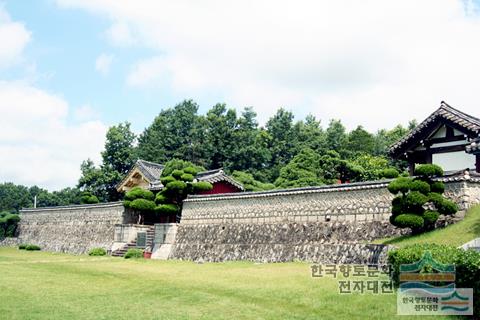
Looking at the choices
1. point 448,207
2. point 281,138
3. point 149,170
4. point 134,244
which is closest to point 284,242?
point 448,207

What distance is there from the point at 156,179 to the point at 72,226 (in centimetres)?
751

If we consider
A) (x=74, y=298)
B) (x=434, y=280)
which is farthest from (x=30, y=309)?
(x=434, y=280)

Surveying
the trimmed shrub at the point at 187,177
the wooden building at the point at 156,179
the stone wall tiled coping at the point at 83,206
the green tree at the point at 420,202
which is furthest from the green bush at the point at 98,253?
the green tree at the point at 420,202

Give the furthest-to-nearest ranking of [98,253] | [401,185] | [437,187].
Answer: [98,253], [437,187], [401,185]

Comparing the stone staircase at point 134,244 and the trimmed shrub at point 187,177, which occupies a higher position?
the trimmed shrub at point 187,177

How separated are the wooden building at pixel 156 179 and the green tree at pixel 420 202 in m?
18.9

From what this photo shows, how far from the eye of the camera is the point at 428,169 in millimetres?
16406

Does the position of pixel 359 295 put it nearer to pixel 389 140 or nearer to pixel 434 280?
pixel 434 280

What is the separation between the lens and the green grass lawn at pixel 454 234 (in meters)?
14.5

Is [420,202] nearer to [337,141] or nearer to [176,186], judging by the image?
[176,186]

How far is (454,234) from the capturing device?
15.1 m

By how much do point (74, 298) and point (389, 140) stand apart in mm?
44762

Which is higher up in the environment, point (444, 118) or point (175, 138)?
point (175, 138)

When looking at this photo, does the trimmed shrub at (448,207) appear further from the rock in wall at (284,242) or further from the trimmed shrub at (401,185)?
the rock in wall at (284,242)
